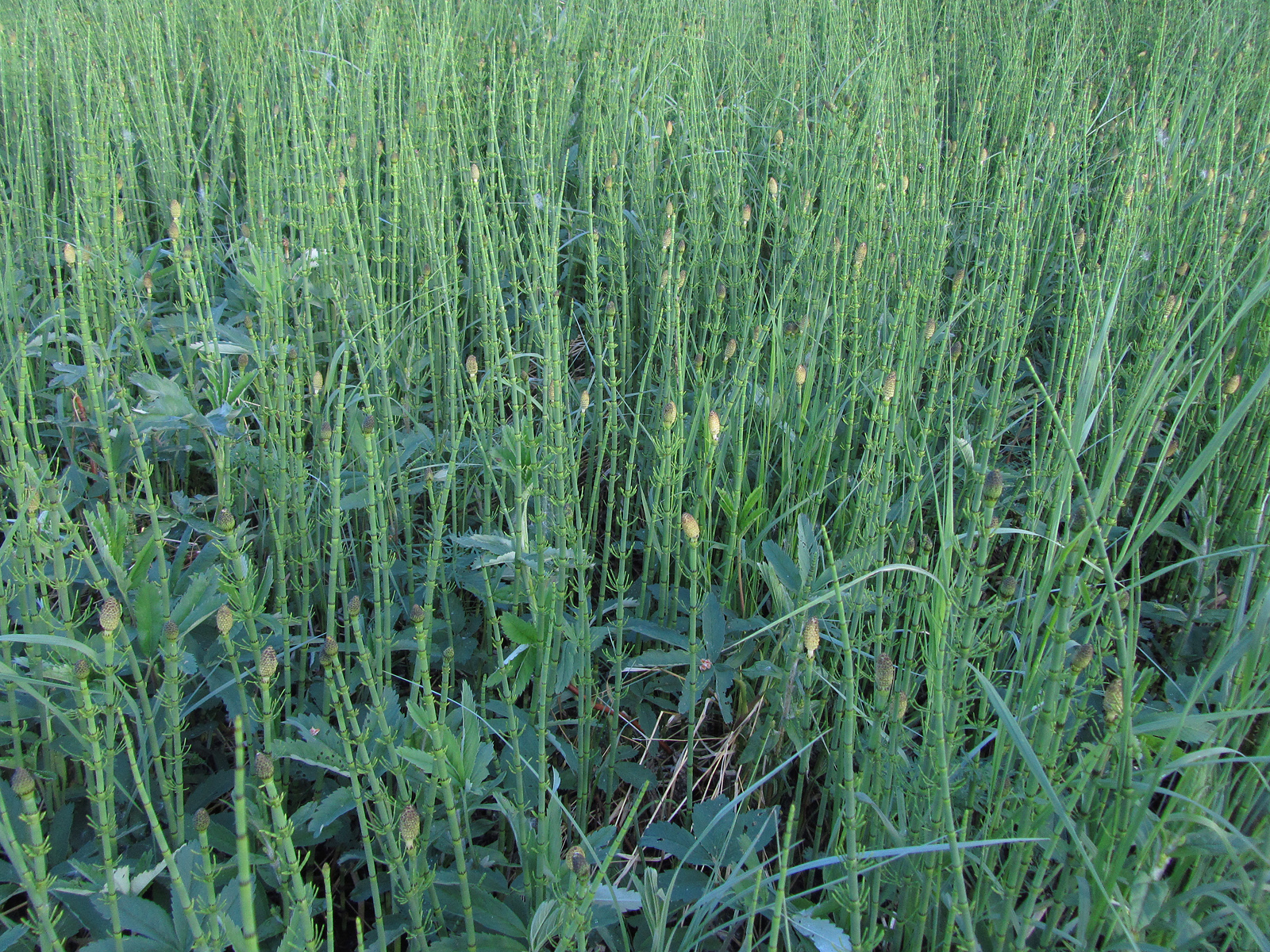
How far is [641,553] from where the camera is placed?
175cm

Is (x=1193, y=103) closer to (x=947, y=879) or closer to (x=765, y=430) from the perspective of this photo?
(x=765, y=430)

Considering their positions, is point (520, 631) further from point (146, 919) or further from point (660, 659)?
point (146, 919)

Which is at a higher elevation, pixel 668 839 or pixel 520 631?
pixel 520 631

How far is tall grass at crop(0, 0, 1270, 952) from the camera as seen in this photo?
881 millimetres

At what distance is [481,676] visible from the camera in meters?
1.38

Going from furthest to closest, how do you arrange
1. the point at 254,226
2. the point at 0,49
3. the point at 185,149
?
the point at 0,49 < the point at 185,149 < the point at 254,226

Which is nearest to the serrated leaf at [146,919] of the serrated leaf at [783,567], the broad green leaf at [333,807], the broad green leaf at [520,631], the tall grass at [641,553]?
the tall grass at [641,553]

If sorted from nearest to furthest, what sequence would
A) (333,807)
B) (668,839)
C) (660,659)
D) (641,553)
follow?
1. (333,807)
2. (668,839)
3. (660,659)
4. (641,553)

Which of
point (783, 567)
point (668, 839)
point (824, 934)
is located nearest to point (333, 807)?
point (668, 839)

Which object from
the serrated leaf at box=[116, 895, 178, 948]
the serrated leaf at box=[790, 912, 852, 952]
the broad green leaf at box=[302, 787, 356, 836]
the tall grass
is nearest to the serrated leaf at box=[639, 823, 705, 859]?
the tall grass

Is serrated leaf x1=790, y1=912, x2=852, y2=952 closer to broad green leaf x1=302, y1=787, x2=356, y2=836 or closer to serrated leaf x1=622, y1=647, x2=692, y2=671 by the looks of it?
serrated leaf x1=622, y1=647, x2=692, y2=671

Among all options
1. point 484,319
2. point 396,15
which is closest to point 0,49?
point 396,15

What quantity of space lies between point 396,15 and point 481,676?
3162 mm

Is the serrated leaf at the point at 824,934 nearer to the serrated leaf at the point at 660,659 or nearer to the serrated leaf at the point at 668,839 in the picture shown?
the serrated leaf at the point at 668,839
